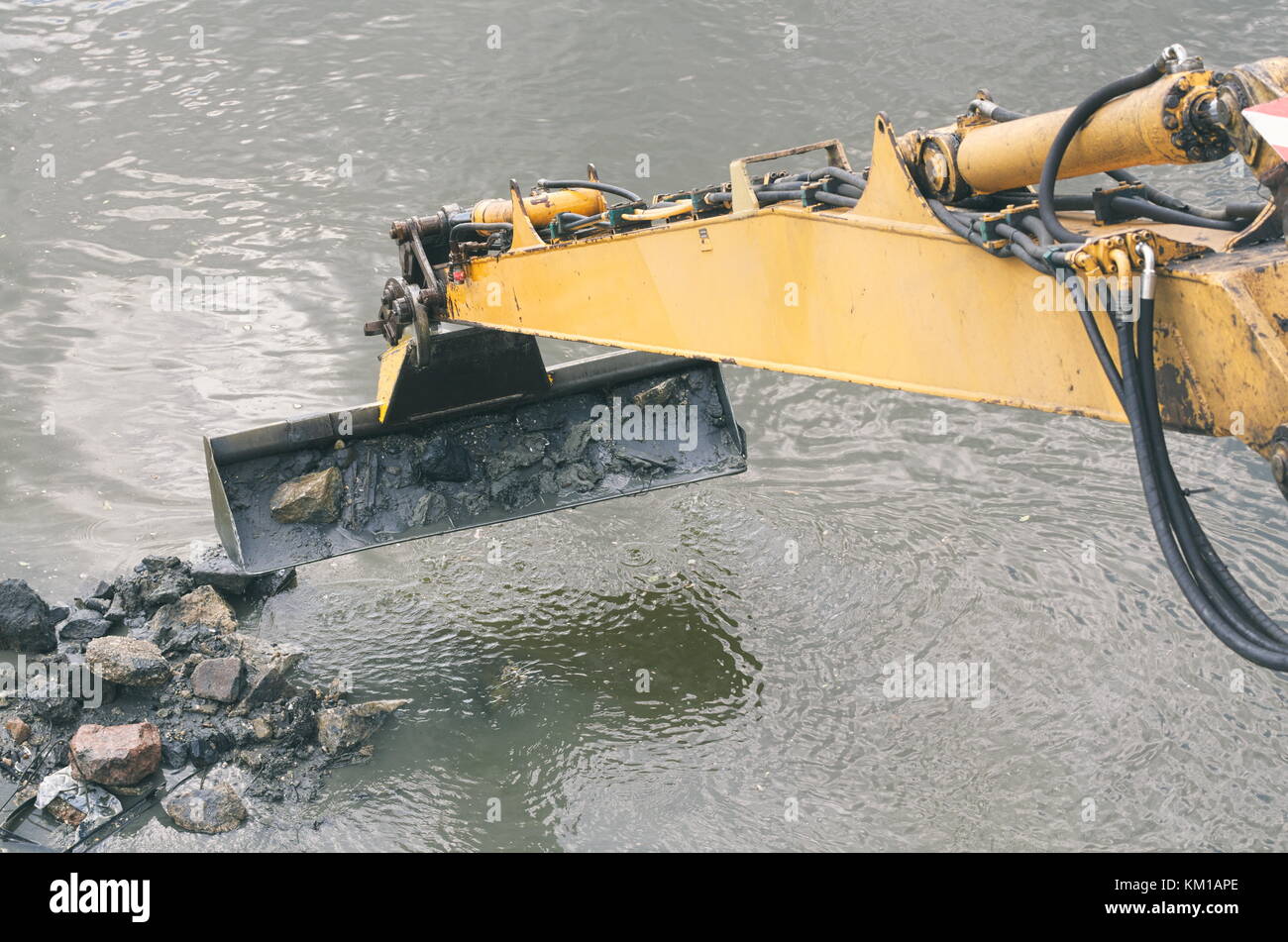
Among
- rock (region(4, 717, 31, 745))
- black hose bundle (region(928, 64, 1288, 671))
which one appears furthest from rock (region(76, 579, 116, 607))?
black hose bundle (region(928, 64, 1288, 671))

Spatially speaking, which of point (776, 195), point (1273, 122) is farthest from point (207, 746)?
point (1273, 122)

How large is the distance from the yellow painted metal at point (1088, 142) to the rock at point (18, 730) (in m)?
4.19

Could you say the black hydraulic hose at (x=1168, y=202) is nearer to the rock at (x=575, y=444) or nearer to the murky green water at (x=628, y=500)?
the murky green water at (x=628, y=500)

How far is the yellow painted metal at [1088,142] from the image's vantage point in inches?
104

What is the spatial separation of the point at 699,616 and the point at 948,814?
1.70m

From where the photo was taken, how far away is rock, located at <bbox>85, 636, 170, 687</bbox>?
17.3 ft

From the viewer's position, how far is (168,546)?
677 cm

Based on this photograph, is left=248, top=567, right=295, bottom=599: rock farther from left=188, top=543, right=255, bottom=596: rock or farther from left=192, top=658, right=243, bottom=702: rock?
left=192, top=658, right=243, bottom=702: rock

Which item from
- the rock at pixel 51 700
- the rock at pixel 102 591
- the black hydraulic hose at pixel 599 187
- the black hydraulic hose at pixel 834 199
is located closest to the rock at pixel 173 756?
the rock at pixel 51 700

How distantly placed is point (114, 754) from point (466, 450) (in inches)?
79.1

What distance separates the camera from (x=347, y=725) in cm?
525

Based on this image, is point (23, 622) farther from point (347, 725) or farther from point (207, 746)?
point (347, 725)

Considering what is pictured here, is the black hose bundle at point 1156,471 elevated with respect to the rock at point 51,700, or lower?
elevated

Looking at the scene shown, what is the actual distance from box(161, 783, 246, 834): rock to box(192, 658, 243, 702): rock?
19.0 inches
